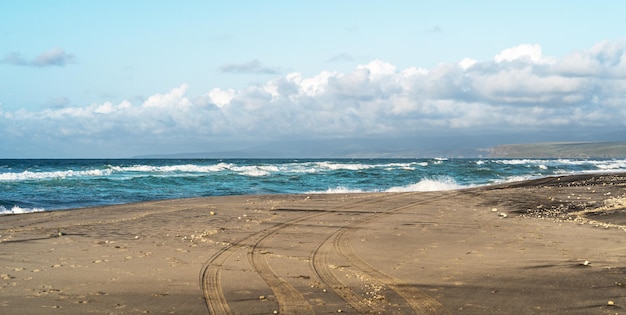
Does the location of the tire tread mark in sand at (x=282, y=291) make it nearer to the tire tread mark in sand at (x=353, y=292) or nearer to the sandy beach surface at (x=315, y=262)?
the sandy beach surface at (x=315, y=262)

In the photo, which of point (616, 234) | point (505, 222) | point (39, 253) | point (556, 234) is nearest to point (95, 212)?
point (39, 253)

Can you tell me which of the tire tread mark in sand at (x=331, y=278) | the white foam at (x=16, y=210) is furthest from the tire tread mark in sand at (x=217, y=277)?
the white foam at (x=16, y=210)

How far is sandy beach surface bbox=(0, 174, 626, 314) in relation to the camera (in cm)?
664

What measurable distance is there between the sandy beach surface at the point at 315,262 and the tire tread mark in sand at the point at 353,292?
0.8 inches

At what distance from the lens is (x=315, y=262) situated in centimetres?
915

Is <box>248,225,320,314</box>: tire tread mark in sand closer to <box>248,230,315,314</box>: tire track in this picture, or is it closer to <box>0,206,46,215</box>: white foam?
<box>248,230,315,314</box>: tire track

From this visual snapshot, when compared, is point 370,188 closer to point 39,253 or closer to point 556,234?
point 556,234

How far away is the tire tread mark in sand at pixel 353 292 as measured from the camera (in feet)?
21.1

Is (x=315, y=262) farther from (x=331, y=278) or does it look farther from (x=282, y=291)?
(x=282, y=291)

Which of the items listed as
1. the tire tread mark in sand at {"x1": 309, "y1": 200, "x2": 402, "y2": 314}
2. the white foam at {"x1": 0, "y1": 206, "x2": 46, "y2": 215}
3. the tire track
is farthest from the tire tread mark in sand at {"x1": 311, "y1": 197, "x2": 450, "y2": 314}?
the white foam at {"x1": 0, "y1": 206, "x2": 46, "y2": 215}

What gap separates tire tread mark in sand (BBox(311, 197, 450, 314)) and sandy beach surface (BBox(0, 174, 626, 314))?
2 cm

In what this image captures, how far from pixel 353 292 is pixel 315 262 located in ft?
6.77

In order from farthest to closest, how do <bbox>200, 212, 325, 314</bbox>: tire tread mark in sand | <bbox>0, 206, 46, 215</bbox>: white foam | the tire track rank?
<bbox>0, 206, 46, 215</bbox>: white foam → <bbox>200, 212, 325, 314</bbox>: tire tread mark in sand → the tire track

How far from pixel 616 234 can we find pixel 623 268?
3.95 m
